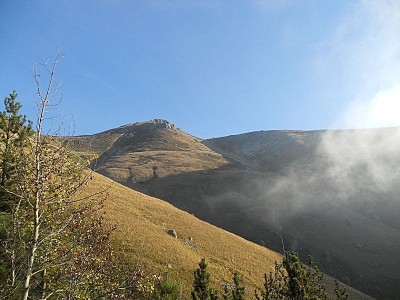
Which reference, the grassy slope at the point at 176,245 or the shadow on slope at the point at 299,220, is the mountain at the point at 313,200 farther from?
the grassy slope at the point at 176,245

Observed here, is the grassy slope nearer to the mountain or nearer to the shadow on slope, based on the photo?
the shadow on slope

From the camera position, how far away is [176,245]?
43969 mm

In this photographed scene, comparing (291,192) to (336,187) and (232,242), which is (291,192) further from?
(232,242)

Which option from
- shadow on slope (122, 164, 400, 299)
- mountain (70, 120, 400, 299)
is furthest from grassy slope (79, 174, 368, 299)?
mountain (70, 120, 400, 299)

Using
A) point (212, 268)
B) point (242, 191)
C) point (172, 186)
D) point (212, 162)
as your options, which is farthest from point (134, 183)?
point (212, 268)

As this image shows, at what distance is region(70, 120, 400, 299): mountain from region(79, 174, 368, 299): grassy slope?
32.5 m

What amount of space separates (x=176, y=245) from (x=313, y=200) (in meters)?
97.8

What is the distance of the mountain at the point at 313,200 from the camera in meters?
93.4

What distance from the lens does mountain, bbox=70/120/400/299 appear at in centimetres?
9344

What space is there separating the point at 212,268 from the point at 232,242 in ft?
51.9

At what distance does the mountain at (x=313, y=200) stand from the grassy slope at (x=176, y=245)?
32469 mm

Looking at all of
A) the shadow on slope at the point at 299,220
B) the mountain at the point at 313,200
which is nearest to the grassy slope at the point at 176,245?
the shadow on slope at the point at 299,220

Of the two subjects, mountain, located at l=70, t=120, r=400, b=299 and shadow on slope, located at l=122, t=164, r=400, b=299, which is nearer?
shadow on slope, located at l=122, t=164, r=400, b=299

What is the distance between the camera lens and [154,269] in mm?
34969
